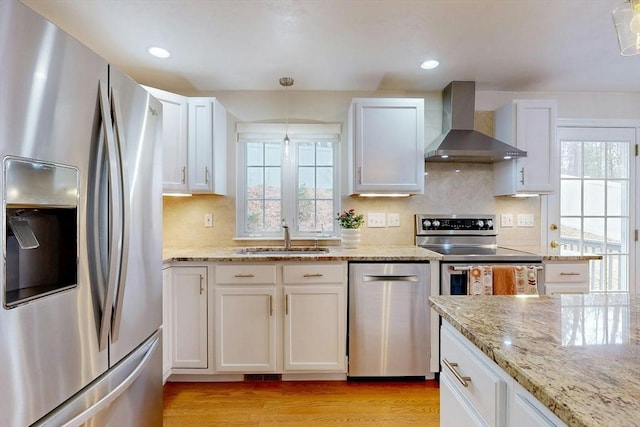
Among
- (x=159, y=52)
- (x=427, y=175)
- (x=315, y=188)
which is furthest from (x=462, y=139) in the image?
(x=159, y=52)

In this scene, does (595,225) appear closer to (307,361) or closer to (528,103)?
(528,103)

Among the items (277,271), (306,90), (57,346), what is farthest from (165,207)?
(57,346)

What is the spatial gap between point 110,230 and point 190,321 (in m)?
1.34

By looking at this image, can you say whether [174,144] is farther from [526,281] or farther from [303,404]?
[526,281]

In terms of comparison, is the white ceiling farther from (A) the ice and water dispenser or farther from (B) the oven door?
(B) the oven door

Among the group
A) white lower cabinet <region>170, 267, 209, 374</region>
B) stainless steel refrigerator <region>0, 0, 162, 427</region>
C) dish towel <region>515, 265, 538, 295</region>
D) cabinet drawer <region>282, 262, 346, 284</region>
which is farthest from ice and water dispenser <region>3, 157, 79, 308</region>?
dish towel <region>515, 265, 538, 295</region>

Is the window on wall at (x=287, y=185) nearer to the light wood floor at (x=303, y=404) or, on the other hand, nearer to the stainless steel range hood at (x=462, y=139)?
the stainless steel range hood at (x=462, y=139)

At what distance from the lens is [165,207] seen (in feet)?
9.12

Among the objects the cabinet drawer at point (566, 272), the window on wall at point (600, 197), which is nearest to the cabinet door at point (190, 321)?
the cabinet drawer at point (566, 272)

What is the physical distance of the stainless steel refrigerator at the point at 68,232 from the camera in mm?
765

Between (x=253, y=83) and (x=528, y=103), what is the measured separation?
7.60ft

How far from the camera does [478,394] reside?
2.67 ft

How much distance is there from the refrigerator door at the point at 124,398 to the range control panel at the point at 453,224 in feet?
7.27

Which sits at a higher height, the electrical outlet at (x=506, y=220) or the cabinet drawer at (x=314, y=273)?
the electrical outlet at (x=506, y=220)
